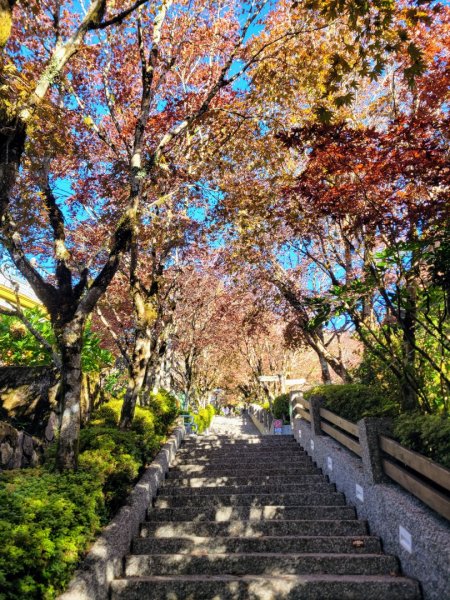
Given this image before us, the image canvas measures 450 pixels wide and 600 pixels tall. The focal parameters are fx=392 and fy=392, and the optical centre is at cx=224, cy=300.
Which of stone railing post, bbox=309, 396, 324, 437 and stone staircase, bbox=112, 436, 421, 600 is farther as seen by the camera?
stone railing post, bbox=309, 396, 324, 437

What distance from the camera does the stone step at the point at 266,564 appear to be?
4.48 meters

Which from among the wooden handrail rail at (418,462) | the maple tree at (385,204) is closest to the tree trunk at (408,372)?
the maple tree at (385,204)

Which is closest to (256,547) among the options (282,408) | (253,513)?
(253,513)

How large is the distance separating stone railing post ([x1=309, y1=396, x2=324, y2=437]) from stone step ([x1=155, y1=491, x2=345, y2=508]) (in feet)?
7.19

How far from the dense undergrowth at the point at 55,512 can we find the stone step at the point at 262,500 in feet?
3.45

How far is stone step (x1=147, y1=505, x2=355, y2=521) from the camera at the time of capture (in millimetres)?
5824

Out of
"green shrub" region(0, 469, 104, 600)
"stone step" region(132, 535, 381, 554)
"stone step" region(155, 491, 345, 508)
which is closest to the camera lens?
"green shrub" region(0, 469, 104, 600)

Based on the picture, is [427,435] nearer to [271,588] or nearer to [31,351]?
[271,588]

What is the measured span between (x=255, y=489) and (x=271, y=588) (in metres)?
2.91

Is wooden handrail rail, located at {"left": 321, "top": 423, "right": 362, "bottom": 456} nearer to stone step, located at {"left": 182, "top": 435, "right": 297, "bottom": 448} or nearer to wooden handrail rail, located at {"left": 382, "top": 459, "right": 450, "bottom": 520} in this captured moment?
wooden handrail rail, located at {"left": 382, "top": 459, "right": 450, "bottom": 520}

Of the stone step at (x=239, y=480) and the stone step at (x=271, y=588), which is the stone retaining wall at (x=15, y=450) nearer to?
the stone step at (x=239, y=480)

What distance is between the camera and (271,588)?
4.09 meters

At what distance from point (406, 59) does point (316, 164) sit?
4.15 metres

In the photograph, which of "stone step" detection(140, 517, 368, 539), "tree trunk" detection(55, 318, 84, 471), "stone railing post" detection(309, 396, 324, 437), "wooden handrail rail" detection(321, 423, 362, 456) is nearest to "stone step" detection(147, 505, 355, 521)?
"stone step" detection(140, 517, 368, 539)
